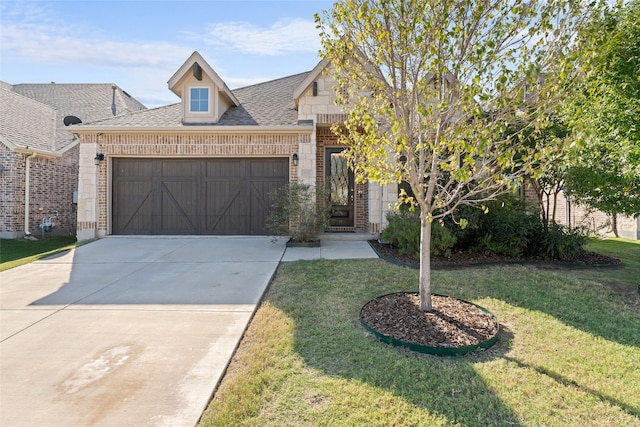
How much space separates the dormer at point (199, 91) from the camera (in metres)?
9.66

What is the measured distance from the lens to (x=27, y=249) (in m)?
9.23

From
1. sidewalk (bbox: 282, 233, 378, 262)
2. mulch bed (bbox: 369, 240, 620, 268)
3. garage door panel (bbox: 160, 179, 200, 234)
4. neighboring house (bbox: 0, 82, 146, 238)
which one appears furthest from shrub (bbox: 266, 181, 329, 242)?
neighboring house (bbox: 0, 82, 146, 238)

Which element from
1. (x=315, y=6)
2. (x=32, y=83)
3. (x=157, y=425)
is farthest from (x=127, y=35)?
(x=32, y=83)

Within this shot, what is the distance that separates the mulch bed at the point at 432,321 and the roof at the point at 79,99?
1435 centimetres

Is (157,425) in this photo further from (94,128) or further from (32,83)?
(32,83)

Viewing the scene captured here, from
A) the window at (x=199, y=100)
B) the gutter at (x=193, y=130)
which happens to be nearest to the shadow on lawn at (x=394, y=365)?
the gutter at (x=193, y=130)

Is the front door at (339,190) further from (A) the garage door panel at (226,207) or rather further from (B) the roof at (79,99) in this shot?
(B) the roof at (79,99)

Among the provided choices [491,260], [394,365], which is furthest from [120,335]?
[491,260]

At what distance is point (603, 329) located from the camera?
3801 millimetres

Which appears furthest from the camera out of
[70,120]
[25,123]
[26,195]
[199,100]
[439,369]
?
[70,120]

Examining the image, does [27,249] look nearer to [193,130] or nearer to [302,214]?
[193,130]

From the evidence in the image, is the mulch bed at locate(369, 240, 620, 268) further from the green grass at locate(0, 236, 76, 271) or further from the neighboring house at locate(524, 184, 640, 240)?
the green grass at locate(0, 236, 76, 271)

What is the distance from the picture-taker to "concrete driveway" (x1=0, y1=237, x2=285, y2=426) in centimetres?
248

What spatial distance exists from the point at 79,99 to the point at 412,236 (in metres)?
17.4
